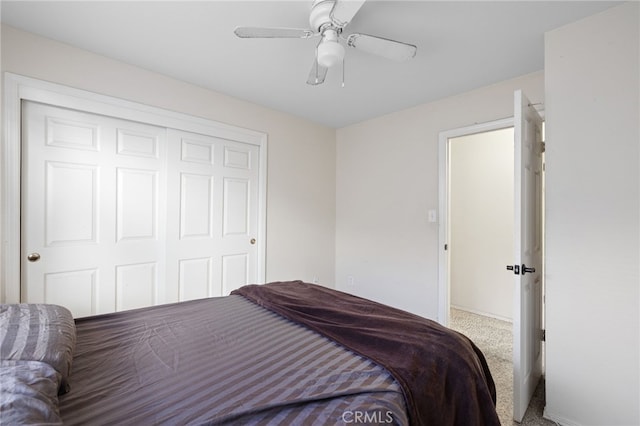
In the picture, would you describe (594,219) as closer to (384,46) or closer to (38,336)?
(384,46)

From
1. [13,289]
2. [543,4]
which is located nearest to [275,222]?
[13,289]

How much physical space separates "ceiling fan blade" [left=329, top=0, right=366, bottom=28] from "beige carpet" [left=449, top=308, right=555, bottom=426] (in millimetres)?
2461

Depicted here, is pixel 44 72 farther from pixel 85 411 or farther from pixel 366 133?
pixel 366 133

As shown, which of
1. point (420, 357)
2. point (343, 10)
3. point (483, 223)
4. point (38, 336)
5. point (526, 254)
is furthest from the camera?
point (483, 223)

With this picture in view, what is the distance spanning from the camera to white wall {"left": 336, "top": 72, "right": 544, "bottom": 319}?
276cm

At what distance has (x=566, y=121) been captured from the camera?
5.65ft

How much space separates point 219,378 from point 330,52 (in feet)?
5.16

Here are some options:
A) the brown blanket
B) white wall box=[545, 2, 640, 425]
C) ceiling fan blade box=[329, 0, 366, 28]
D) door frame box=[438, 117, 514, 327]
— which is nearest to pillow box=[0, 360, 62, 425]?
the brown blanket

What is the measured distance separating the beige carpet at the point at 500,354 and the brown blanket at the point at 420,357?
80 centimetres

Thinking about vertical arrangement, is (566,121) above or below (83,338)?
above

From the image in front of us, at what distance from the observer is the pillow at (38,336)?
84 centimetres

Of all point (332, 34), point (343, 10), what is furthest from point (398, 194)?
point (343, 10)

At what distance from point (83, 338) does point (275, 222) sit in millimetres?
2148

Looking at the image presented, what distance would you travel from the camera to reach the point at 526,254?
1.79 meters
